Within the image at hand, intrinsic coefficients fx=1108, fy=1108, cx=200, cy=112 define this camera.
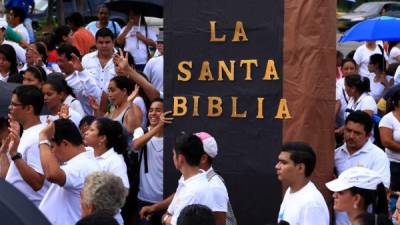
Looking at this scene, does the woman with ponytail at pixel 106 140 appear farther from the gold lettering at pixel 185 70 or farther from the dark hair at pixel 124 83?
the dark hair at pixel 124 83

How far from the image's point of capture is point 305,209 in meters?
7.77

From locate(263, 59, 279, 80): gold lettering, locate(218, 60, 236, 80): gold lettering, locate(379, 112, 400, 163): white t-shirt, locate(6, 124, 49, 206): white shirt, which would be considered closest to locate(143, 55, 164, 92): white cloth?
locate(379, 112, 400, 163): white t-shirt

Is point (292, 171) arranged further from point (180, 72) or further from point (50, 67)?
point (50, 67)

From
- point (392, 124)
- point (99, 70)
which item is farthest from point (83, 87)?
point (392, 124)

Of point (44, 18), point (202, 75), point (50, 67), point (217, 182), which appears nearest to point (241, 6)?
point (202, 75)

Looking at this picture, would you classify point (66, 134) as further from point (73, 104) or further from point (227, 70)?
point (73, 104)

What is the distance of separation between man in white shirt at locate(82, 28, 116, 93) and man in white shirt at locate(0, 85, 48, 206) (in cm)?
368

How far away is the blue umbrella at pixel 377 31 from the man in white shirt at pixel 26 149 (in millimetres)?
7270

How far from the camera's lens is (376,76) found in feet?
48.6

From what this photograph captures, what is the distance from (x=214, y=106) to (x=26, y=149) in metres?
1.74

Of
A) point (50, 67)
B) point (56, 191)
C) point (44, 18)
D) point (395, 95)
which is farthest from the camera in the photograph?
point (44, 18)

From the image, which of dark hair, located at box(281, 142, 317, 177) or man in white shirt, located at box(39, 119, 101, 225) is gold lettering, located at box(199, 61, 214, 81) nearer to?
man in white shirt, located at box(39, 119, 101, 225)

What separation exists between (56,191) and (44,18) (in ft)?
72.3

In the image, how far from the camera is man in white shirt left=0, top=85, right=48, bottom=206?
27.8 ft
